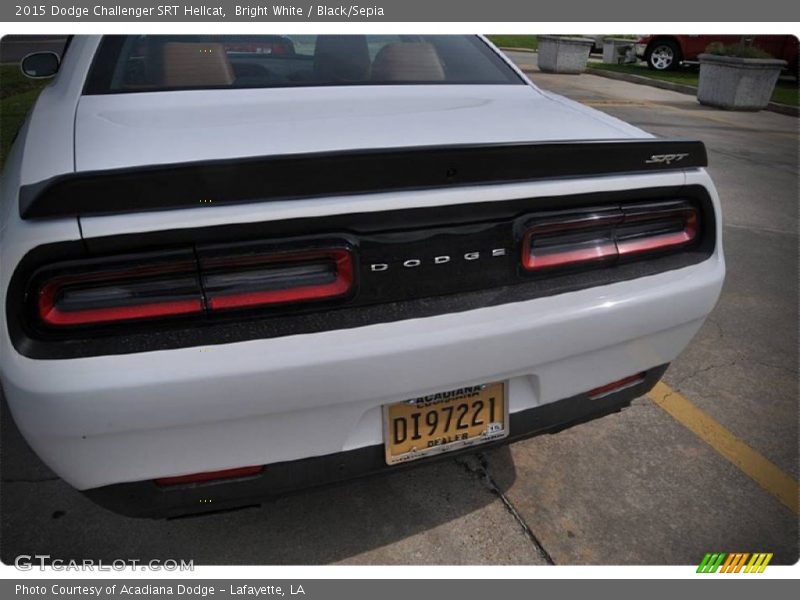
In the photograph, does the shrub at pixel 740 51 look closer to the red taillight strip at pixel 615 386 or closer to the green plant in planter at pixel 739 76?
the green plant in planter at pixel 739 76

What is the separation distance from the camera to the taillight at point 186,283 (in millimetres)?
1247

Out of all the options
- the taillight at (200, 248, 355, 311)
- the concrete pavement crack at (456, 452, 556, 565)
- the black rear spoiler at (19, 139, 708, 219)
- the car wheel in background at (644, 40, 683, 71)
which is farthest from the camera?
the car wheel in background at (644, 40, 683, 71)

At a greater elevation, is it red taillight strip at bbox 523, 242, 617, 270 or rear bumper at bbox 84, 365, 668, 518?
red taillight strip at bbox 523, 242, 617, 270

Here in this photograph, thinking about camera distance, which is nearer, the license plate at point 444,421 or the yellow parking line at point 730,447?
the license plate at point 444,421

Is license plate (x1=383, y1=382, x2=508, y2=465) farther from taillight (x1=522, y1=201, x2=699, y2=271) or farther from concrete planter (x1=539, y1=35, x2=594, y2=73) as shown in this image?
concrete planter (x1=539, y1=35, x2=594, y2=73)

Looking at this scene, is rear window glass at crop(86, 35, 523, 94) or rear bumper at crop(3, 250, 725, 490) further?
rear window glass at crop(86, 35, 523, 94)

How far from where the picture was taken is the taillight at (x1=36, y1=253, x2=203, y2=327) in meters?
1.24

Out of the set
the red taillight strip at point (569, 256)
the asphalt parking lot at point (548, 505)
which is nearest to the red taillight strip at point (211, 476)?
the asphalt parking lot at point (548, 505)

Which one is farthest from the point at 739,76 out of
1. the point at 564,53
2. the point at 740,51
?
the point at 564,53

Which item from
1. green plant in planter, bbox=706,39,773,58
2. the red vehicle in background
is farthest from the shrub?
the red vehicle in background

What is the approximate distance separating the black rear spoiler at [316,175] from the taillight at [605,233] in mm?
121

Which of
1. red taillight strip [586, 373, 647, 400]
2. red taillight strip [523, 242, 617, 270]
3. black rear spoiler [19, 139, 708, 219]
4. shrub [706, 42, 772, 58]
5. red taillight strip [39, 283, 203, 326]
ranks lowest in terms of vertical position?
shrub [706, 42, 772, 58]

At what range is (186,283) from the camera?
130cm

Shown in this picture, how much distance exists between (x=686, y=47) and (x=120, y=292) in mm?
17949
